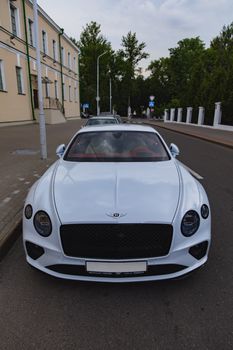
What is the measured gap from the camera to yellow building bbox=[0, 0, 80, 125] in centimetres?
1942

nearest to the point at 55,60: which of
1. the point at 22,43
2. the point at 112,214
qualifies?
the point at 22,43

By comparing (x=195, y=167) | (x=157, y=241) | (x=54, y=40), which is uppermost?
(x=54, y=40)

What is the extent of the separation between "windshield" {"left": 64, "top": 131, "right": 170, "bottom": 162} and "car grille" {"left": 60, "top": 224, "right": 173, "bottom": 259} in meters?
1.47

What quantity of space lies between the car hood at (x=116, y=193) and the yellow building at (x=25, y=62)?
18.3 metres

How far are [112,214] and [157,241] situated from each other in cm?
44

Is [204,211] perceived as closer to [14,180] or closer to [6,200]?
[6,200]

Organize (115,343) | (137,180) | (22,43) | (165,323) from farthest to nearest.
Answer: (22,43) → (137,180) → (165,323) → (115,343)

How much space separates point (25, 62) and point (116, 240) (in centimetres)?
2424

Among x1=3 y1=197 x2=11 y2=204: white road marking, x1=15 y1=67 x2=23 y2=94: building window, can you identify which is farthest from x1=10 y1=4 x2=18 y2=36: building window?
x1=3 y1=197 x2=11 y2=204: white road marking

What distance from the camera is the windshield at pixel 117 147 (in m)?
3.64

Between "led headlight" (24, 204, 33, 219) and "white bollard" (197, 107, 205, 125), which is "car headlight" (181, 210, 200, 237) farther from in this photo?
"white bollard" (197, 107, 205, 125)

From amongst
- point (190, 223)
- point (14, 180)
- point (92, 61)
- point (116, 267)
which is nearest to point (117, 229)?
point (116, 267)

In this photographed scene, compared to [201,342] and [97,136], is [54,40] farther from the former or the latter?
[201,342]

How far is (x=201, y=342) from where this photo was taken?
1.94 m
